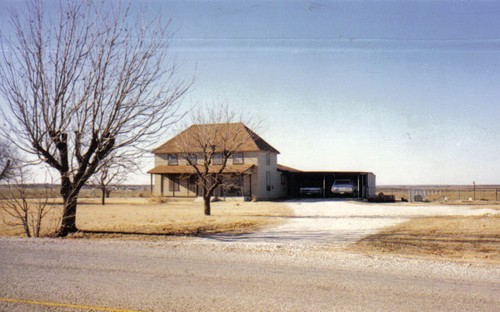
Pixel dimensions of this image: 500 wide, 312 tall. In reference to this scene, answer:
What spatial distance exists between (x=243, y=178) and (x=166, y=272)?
3282cm

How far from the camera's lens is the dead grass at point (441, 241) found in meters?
11.7

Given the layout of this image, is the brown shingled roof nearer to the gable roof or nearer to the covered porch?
the covered porch

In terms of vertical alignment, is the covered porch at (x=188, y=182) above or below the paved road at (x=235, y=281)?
above

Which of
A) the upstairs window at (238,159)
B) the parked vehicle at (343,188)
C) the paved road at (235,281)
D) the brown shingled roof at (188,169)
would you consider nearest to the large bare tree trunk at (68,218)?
the paved road at (235,281)

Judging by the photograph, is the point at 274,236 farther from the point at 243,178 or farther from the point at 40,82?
the point at 243,178

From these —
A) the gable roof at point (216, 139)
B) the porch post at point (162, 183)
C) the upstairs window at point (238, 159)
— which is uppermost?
the gable roof at point (216, 139)

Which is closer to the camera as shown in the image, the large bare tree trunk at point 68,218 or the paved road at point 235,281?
the paved road at point 235,281

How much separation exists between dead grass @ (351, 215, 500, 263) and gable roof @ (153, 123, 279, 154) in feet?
40.9

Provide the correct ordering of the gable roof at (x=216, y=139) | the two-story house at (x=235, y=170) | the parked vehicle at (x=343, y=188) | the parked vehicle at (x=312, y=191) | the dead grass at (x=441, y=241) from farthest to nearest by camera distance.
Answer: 1. the parked vehicle at (x=312, y=191)
2. the parked vehicle at (x=343, y=188)
3. the two-story house at (x=235, y=170)
4. the gable roof at (x=216, y=139)
5. the dead grass at (x=441, y=241)

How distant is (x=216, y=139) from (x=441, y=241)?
1753cm

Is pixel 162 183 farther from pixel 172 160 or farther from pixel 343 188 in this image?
pixel 343 188

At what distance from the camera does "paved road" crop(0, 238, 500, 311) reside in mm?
6250

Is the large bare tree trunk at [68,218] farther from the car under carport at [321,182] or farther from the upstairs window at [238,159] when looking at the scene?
the car under carport at [321,182]

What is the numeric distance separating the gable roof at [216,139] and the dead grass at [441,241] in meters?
12.5
